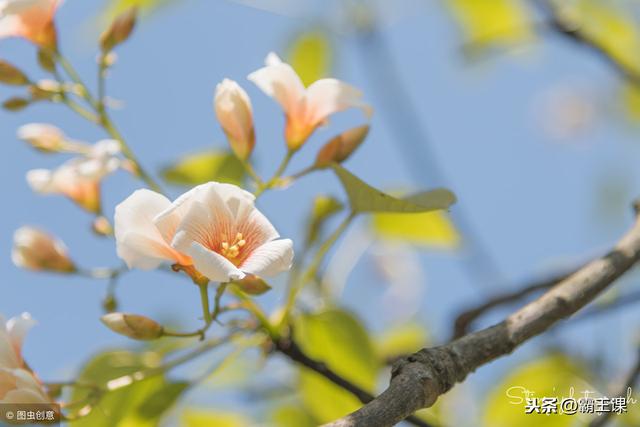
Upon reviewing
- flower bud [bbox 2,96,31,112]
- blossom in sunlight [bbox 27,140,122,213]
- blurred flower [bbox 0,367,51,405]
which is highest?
flower bud [bbox 2,96,31,112]

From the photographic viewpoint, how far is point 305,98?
129 centimetres

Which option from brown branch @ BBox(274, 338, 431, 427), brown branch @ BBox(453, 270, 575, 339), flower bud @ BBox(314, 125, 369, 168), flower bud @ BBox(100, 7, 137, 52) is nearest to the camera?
brown branch @ BBox(274, 338, 431, 427)

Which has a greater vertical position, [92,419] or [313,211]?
[313,211]

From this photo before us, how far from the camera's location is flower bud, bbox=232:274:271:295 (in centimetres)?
108

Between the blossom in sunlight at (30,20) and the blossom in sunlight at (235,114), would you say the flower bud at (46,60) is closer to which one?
the blossom in sunlight at (30,20)

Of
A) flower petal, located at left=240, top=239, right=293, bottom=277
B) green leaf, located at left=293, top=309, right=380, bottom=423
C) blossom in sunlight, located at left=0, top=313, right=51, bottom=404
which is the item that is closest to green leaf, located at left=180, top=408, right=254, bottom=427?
green leaf, located at left=293, top=309, right=380, bottom=423

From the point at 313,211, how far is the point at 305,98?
0.22 metres

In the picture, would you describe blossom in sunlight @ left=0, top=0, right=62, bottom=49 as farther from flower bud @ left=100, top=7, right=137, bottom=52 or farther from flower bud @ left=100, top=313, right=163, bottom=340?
flower bud @ left=100, top=313, right=163, bottom=340

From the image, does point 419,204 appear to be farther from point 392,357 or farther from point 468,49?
point 468,49

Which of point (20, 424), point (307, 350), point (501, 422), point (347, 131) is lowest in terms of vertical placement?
point (501, 422)

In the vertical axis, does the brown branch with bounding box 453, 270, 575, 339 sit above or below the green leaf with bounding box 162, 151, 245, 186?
below

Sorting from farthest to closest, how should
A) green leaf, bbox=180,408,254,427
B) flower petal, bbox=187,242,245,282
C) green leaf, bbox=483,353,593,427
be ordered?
green leaf, bbox=180,408,254,427, green leaf, bbox=483,353,593,427, flower petal, bbox=187,242,245,282

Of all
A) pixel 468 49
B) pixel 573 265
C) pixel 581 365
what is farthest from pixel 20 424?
pixel 468 49

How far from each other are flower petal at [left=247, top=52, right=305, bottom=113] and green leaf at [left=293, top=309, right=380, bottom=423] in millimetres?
527
